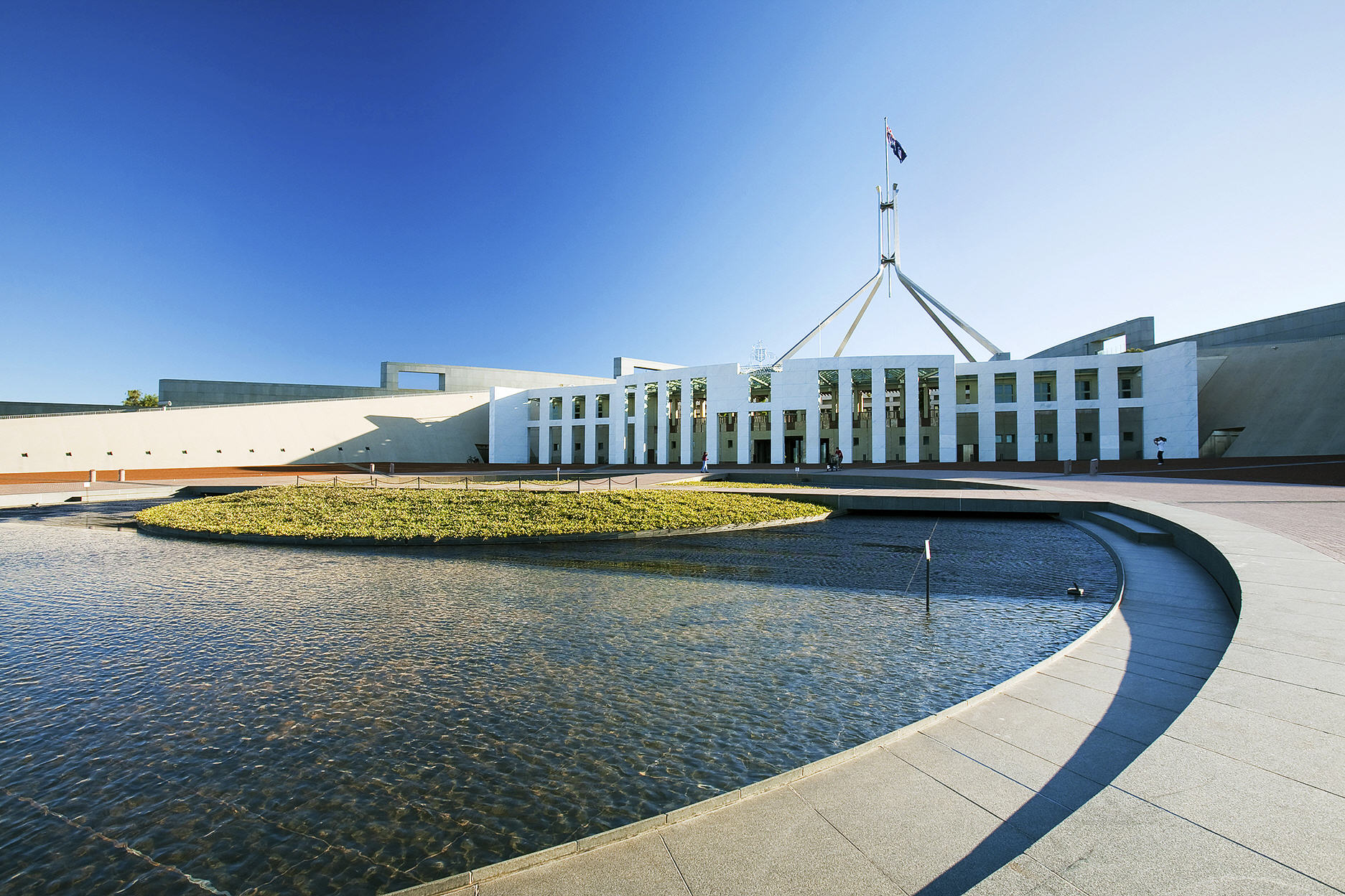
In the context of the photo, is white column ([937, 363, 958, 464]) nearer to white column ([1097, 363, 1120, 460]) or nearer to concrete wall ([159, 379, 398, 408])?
white column ([1097, 363, 1120, 460])

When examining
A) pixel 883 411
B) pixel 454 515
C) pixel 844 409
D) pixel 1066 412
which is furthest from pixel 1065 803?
pixel 1066 412

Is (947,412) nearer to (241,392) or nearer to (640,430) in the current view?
(640,430)

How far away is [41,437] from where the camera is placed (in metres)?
34.4

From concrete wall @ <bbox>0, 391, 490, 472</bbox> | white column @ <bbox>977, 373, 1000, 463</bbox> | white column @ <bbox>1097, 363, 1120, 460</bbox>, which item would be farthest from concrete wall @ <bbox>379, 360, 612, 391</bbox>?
white column @ <bbox>1097, 363, 1120, 460</bbox>

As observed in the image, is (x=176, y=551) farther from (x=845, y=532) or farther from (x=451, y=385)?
(x=451, y=385)

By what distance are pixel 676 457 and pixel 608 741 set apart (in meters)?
53.2

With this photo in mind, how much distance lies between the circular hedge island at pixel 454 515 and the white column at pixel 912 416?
24016mm

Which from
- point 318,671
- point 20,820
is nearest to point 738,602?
point 318,671

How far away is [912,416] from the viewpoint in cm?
4003

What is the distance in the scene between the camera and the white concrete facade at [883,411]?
1479 inches

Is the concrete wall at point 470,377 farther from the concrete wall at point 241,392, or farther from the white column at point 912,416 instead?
the white column at point 912,416

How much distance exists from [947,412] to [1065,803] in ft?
131

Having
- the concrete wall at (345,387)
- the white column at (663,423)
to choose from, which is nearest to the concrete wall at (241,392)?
the concrete wall at (345,387)

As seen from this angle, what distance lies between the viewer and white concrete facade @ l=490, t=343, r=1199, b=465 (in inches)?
1479
